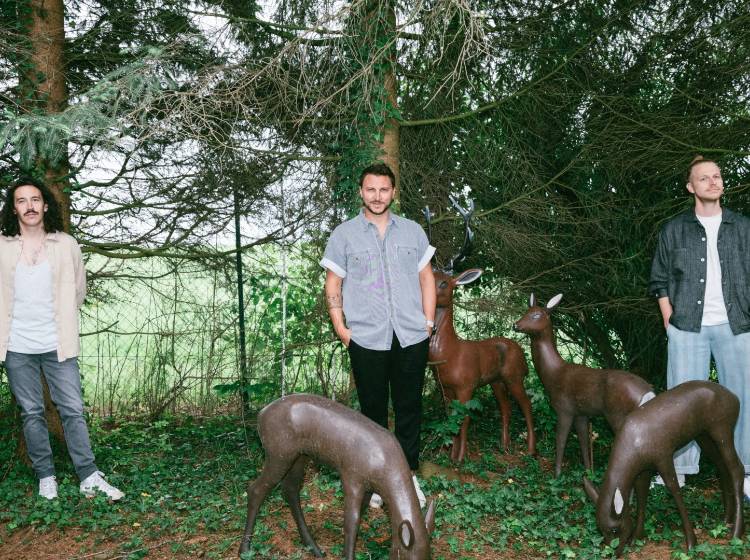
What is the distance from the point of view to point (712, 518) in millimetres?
4500

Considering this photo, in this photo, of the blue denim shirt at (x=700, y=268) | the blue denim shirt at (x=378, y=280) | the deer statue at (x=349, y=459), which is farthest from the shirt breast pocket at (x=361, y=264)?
the blue denim shirt at (x=700, y=268)

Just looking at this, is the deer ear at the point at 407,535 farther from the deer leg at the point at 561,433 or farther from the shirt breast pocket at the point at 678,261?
the shirt breast pocket at the point at 678,261

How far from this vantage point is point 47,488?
15.7 ft

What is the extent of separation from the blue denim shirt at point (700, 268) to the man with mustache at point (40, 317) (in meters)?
4.02

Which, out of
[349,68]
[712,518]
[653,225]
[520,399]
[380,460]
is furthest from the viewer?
[653,225]

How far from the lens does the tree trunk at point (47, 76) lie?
212 inches

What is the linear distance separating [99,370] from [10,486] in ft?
7.76

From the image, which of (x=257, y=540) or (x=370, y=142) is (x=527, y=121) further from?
(x=257, y=540)

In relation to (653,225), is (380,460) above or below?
below

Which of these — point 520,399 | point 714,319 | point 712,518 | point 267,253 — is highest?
point 267,253

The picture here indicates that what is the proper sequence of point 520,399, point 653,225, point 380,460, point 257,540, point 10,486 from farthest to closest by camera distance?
point 653,225, point 520,399, point 10,486, point 257,540, point 380,460

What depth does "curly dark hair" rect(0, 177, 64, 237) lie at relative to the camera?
15.3ft

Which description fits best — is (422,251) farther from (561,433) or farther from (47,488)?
(47,488)

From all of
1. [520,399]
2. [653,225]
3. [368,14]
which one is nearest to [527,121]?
[653,225]
